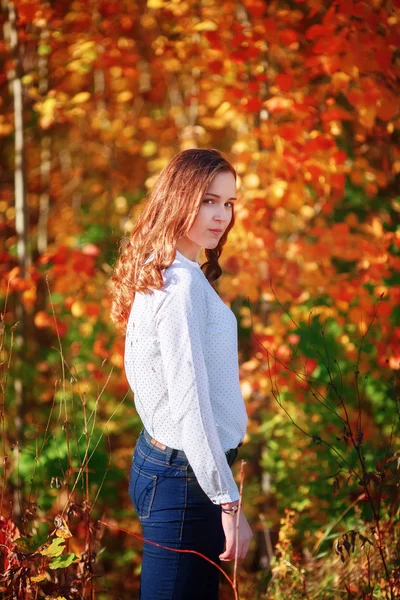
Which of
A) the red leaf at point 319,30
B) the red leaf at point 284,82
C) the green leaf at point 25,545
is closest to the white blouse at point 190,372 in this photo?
the green leaf at point 25,545

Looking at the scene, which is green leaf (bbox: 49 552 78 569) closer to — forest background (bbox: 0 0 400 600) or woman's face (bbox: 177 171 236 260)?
forest background (bbox: 0 0 400 600)

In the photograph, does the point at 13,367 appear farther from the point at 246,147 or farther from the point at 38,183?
the point at 38,183

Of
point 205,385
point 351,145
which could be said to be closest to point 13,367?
point 351,145

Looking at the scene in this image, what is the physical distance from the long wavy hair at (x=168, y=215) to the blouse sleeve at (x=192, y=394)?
5.9 inches

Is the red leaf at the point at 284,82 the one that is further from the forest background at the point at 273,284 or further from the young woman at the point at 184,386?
the young woman at the point at 184,386

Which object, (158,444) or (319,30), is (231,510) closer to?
(158,444)

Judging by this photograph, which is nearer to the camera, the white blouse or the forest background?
the white blouse

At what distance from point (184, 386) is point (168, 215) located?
545 millimetres

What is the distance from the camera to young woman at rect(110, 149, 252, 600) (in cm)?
182

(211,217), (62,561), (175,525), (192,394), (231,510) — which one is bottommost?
(62,561)

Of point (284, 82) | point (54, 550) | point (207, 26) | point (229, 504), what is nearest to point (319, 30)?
point (284, 82)

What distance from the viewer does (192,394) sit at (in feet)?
5.94

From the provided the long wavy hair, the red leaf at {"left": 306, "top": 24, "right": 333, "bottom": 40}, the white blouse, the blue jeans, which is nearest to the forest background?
the red leaf at {"left": 306, "top": 24, "right": 333, "bottom": 40}

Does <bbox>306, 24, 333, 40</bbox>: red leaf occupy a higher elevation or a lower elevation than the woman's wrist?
higher
